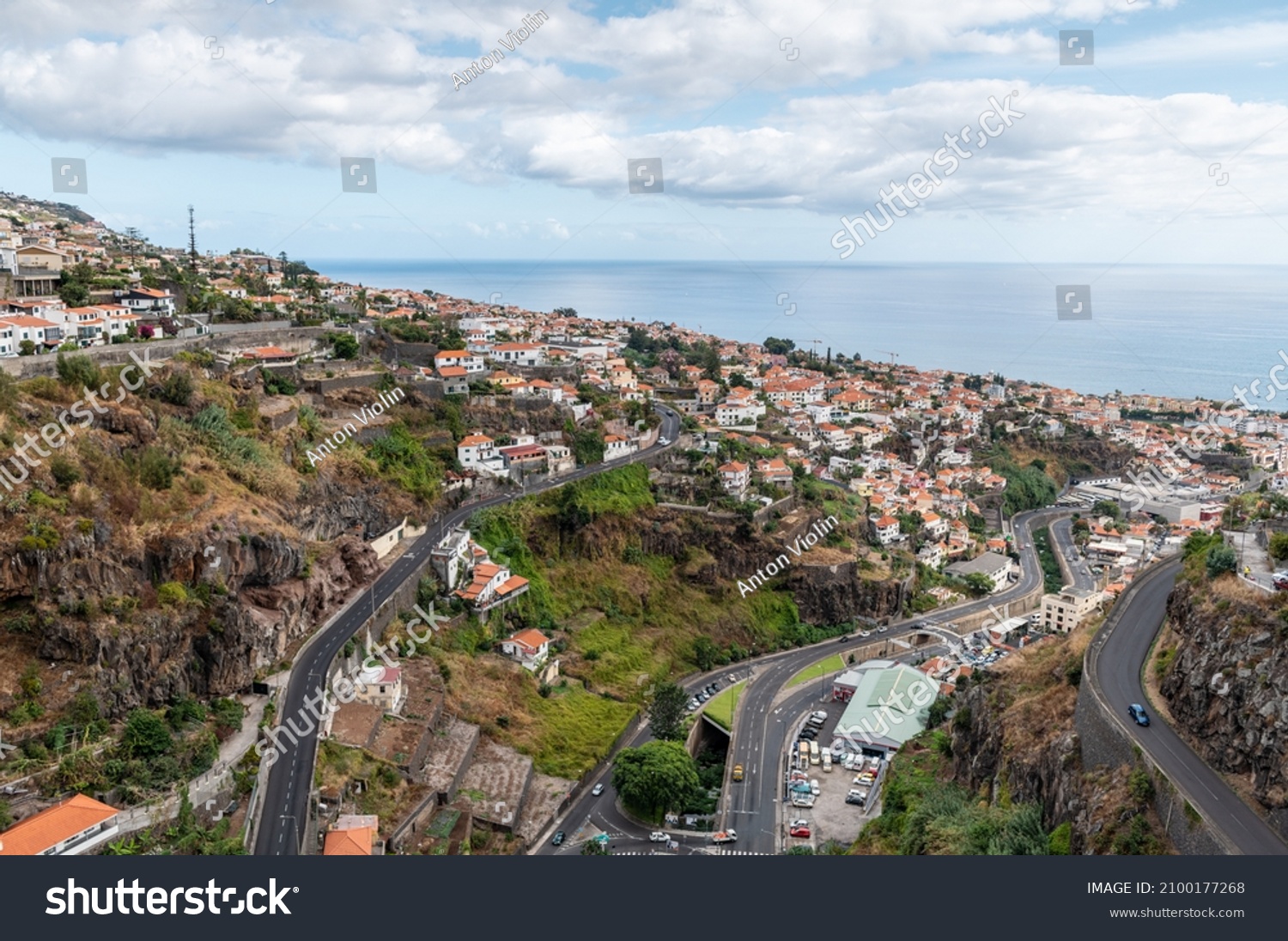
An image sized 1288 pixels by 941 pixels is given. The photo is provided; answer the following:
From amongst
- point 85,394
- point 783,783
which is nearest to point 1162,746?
point 783,783

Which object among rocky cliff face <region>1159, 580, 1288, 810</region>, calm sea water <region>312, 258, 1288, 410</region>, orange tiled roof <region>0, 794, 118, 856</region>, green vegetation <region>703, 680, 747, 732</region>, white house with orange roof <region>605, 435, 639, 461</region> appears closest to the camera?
rocky cliff face <region>1159, 580, 1288, 810</region>

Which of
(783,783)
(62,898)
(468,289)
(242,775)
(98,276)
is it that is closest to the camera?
(62,898)

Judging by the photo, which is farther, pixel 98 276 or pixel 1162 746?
pixel 98 276

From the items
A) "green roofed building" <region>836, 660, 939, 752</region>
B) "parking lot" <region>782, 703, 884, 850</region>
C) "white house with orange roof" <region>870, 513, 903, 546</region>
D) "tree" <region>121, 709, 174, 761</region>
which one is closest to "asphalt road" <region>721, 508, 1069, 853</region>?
"parking lot" <region>782, 703, 884, 850</region>

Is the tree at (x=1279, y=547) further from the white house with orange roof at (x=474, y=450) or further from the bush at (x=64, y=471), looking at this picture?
the white house with orange roof at (x=474, y=450)

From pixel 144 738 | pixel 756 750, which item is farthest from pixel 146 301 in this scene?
pixel 756 750

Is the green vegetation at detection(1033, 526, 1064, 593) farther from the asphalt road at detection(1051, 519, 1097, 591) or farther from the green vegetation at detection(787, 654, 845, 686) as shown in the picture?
the green vegetation at detection(787, 654, 845, 686)

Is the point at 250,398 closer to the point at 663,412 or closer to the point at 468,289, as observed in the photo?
the point at 663,412
